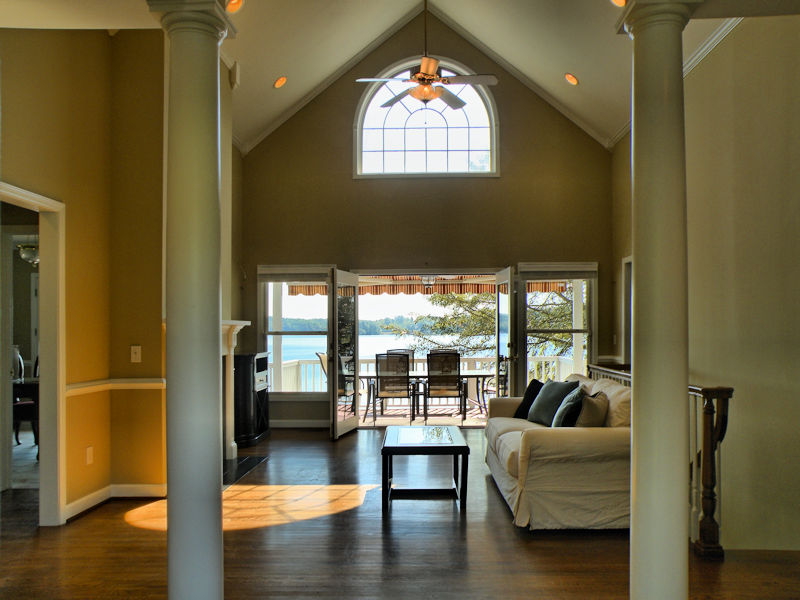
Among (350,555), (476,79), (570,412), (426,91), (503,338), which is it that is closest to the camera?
(350,555)

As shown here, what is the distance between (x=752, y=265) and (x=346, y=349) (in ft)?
14.5

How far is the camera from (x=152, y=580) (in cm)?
300

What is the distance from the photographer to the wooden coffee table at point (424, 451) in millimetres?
4117

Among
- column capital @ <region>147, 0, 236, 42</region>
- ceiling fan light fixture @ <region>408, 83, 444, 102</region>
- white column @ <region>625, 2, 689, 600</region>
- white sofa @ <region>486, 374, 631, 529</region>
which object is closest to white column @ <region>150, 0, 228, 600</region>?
column capital @ <region>147, 0, 236, 42</region>

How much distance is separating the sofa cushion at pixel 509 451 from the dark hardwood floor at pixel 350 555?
34 cm

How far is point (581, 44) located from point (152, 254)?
428 centimetres

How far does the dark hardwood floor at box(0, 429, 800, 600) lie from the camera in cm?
290

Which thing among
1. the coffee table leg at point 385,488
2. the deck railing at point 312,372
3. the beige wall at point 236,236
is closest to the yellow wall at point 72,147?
the coffee table leg at point 385,488

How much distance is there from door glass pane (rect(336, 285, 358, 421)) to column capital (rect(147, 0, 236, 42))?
4.74 meters

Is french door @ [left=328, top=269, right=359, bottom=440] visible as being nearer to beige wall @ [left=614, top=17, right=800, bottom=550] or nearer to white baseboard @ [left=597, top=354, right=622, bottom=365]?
white baseboard @ [left=597, top=354, right=622, bottom=365]

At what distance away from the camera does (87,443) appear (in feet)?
13.7

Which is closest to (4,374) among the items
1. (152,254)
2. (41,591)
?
(152,254)

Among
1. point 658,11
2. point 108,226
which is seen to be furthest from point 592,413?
point 108,226

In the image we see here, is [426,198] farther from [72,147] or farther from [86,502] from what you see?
[86,502]
